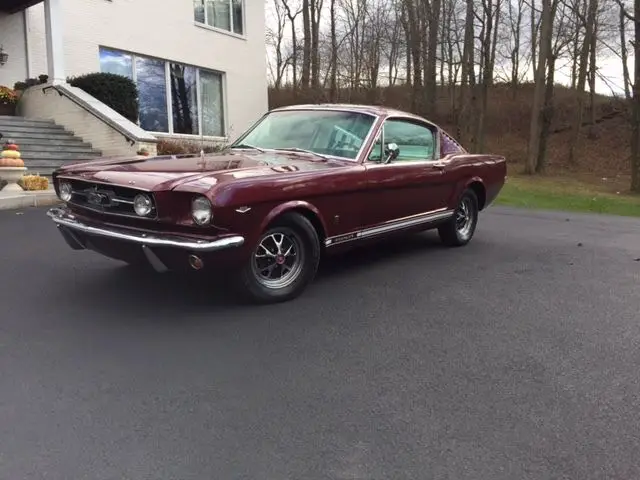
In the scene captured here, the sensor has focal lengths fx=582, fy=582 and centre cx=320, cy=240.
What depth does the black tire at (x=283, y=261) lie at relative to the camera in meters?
4.18

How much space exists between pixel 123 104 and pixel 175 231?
1146cm

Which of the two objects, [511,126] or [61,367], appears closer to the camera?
[61,367]

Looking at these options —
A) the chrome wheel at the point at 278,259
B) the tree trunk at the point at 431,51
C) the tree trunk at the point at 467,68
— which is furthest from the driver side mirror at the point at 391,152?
the tree trunk at the point at 431,51

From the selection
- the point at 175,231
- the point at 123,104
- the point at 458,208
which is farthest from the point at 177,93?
the point at 175,231

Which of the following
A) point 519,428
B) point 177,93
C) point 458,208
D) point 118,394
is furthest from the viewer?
point 177,93

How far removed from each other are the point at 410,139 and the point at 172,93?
503 inches

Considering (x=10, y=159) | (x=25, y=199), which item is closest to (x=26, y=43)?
(x=10, y=159)

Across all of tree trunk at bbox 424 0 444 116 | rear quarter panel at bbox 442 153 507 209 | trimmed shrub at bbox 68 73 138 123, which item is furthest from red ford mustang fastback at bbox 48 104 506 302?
tree trunk at bbox 424 0 444 116

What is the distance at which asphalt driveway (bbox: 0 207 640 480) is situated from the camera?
235 centimetres

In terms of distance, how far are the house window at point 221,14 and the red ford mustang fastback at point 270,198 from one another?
13.8 metres

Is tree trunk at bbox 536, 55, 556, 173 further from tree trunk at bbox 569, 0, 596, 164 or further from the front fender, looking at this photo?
the front fender

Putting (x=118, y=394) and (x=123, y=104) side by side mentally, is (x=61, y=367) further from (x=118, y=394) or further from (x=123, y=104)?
(x=123, y=104)

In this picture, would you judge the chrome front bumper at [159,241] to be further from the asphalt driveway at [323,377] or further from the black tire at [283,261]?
the asphalt driveway at [323,377]

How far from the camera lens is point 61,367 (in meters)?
3.16
